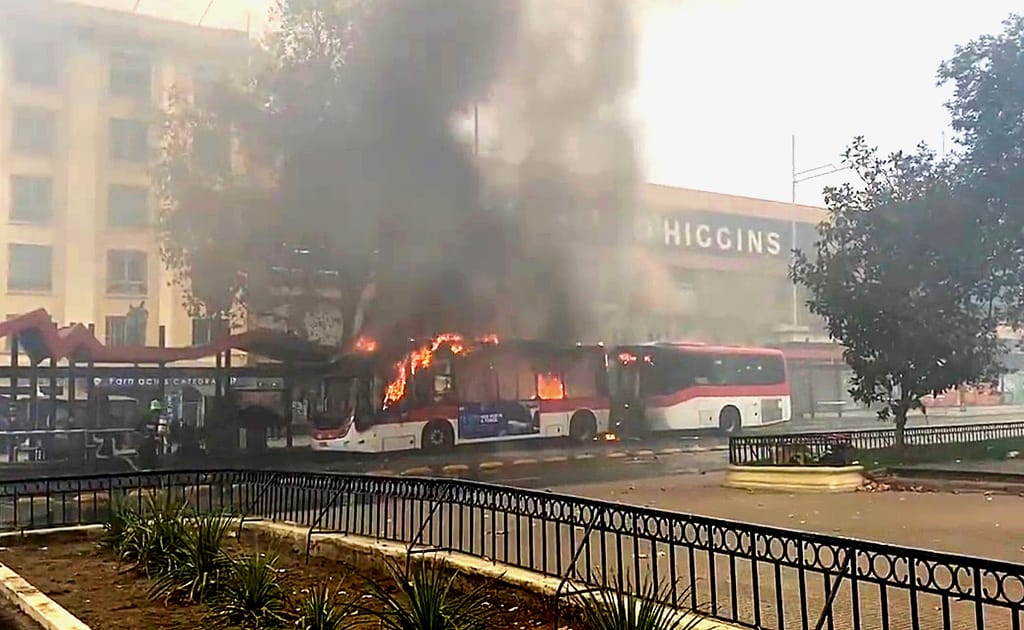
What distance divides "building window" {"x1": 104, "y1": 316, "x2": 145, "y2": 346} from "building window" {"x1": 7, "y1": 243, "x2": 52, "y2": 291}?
127cm

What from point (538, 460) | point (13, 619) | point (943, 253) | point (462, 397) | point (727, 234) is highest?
point (727, 234)

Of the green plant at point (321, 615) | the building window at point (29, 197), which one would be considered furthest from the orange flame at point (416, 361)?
the green plant at point (321, 615)

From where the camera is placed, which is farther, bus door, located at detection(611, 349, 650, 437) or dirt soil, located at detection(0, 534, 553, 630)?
bus door, located at detection(611, 349, 650, 437)

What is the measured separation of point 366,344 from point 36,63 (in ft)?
23.2

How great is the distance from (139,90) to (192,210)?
2.53 meters

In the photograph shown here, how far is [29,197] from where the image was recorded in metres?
16.2

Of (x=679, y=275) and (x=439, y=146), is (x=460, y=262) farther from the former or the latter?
(x=679, y=275)

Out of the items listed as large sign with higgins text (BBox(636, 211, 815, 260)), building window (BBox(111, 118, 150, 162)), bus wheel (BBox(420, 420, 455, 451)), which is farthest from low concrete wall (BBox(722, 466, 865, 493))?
building window (BBox(111, 118, 150, 162))

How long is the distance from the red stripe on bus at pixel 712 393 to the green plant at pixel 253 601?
17.3 m

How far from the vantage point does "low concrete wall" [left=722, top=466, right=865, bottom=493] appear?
38.4ft

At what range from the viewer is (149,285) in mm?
18391

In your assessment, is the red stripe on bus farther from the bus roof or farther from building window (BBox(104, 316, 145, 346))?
building window (BBox(104, 316, 145, 346))

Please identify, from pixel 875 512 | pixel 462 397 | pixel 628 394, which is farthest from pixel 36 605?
pixel 628 394

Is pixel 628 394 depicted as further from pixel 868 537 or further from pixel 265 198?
pixel 868 537
